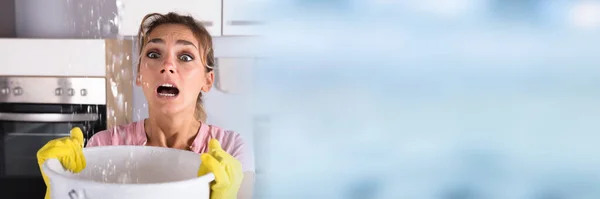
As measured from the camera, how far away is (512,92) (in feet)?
5.24

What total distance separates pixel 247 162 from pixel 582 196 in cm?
115

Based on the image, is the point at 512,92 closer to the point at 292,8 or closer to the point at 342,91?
the point at 342,91

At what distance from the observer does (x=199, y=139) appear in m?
0.84

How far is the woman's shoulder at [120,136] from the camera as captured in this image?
82 cm

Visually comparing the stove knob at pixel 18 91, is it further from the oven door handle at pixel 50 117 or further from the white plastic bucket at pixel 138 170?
the white plastic bucket at pixel 138 170

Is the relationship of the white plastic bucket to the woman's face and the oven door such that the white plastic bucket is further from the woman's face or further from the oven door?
the oven door

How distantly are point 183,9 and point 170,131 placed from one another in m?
0.65

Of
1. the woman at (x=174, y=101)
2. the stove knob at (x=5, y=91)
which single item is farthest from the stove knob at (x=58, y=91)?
the woman at (x=174, y=101)

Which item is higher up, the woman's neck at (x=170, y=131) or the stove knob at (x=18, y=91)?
the woman's neck at (x=170, y=131)

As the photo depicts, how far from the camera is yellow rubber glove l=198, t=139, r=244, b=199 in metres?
0.53

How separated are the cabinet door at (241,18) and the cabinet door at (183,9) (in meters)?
0.02

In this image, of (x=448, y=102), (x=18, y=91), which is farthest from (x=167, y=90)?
(x=448, y=102)

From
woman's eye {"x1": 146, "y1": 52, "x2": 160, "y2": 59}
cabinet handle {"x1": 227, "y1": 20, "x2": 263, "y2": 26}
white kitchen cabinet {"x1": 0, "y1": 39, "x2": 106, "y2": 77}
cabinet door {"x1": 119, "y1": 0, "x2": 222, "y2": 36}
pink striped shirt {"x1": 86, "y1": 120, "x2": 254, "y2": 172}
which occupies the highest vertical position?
cabinet door {"x1": 119, "y1": 0, "x2": 222, "y2": 36}

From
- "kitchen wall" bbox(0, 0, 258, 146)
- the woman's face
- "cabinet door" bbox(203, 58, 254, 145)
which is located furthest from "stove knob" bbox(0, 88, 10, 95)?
the woman's face
